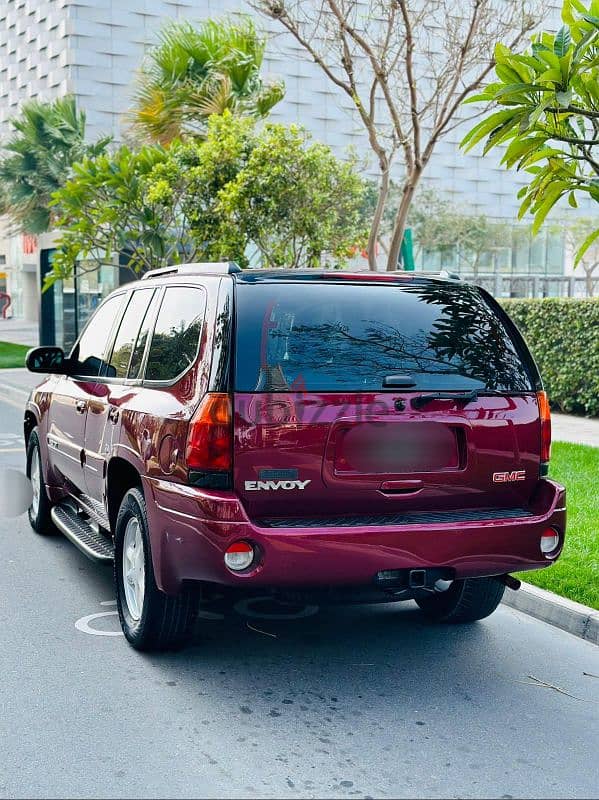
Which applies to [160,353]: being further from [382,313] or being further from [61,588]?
[61,588]

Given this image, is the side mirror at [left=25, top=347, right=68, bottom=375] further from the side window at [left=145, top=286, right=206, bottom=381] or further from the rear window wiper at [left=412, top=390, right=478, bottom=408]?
the rear window wiper at [left=412, top=390, right=478, bottom=408]

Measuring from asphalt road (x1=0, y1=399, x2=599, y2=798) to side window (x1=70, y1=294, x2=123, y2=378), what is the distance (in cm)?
141

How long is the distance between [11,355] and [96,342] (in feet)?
83.7

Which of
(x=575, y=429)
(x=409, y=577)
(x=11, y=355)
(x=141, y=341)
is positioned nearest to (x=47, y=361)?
(x=141, y=341)

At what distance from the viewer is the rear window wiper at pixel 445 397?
4659 mm

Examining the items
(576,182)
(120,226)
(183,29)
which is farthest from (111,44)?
(576,182)

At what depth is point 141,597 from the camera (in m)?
5.09

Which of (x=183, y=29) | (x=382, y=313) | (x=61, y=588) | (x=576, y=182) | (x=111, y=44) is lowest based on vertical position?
(x=61, y=588)

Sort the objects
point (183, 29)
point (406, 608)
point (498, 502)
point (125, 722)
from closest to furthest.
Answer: point (125, 722)
point (498, 502)
point (406, 608)
point (183, 29)

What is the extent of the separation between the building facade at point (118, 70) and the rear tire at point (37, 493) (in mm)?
26673

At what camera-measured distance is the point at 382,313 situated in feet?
16.0

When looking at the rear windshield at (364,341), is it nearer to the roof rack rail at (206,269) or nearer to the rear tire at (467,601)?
the roof rack rail at (206,269)

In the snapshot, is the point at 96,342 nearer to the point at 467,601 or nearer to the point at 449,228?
the point at 467,601

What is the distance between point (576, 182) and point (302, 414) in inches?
103
